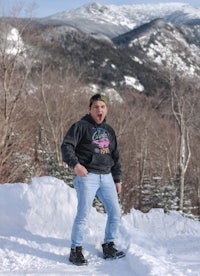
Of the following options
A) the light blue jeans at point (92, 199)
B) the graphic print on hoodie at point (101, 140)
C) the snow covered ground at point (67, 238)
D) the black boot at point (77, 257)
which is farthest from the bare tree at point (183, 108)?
the black boot at point (77, 257)

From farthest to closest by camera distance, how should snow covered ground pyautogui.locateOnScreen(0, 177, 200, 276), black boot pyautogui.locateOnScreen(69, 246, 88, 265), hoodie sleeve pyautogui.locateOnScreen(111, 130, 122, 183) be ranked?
1. hoodie sleeve pyautogui.locateOnScreen(111, 130, 122, 183)
2. black boot pyautogui.locateOnScreen(69, 246, 88, 265)
3. snow covered ground pyautogui.locateOnScreen(0, 177, 200, 276)

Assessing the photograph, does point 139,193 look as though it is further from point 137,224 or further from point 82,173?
point 82,173

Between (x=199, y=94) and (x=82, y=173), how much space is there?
69.9ft

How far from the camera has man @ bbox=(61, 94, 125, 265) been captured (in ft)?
13.6

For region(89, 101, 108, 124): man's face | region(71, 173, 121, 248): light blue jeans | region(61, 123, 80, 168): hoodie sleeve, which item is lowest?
region(71, 173, 121, 248): light blue jeans

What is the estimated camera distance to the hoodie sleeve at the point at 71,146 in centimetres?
395

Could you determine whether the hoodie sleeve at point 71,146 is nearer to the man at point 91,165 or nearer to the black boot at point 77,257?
the man at point 91,165

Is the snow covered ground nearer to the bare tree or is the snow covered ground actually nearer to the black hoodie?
the black hoodie

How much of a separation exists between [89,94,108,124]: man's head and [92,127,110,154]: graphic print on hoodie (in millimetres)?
97

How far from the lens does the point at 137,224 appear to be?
5.82m

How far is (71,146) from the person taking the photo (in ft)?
13.3

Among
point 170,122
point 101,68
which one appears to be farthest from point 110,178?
point 101,68

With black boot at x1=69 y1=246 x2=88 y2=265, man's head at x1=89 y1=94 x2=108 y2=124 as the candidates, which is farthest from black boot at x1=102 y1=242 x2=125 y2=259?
man's head at x1=89 y1=94 x2=108 y2=124

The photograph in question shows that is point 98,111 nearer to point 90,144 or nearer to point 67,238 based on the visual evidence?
point 90,144
